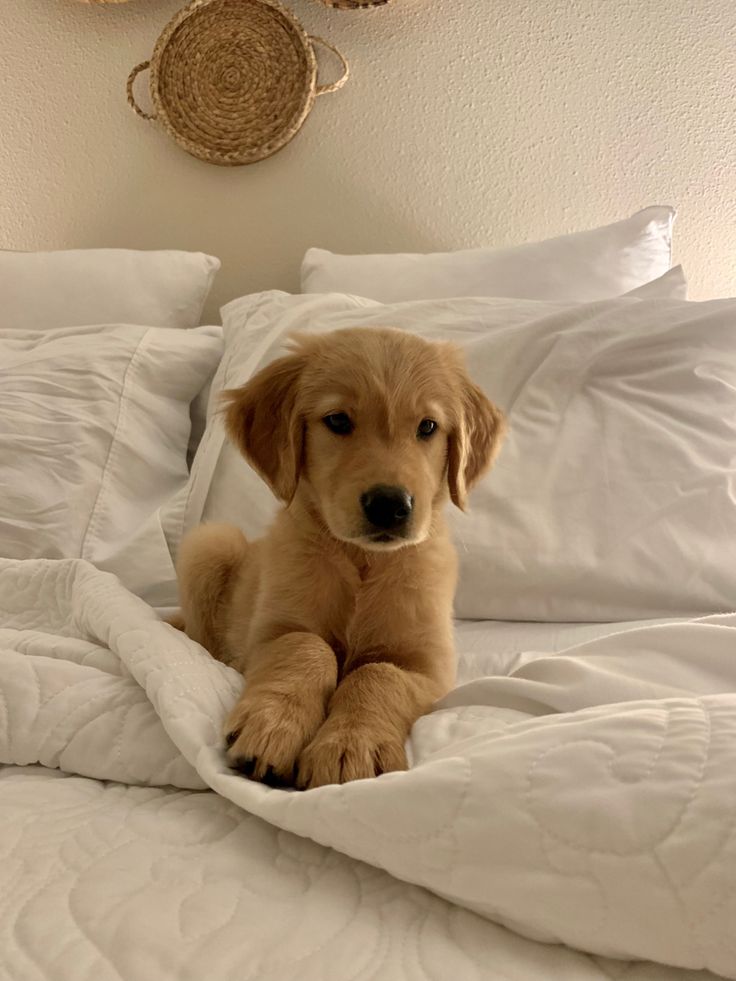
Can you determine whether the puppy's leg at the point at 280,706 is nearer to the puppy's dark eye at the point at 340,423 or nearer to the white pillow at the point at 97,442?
the puppy's dark eye at the point at 340,423

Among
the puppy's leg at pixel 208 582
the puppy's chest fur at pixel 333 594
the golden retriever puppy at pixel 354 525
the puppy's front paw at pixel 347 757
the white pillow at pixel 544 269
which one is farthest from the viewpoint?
the white pillow at pixel 544 269

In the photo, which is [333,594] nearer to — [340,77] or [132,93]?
[340,77]

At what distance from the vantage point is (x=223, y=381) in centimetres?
233

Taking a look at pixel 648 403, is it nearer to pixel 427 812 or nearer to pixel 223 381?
pixel 223 381

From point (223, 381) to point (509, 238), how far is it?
1.26 m

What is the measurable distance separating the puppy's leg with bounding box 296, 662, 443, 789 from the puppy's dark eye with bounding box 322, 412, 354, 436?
0.42 m

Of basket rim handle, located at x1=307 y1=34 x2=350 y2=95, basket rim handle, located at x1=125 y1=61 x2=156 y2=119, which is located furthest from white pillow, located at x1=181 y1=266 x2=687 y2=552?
basket rim handle, located at x1=125 y1=61 x2=156 y2=119

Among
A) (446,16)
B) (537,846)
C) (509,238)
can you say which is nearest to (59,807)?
(537,846)

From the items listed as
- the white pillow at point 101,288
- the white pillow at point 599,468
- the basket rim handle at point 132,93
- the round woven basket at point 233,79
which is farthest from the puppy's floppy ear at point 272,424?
the basket rim handle at point 132,93

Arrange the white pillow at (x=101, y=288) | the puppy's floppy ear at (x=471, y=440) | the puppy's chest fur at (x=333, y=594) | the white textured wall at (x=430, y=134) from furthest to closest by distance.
→ the white textured wall at (x=430, y=134) < the white pillow at (x=101, y=288) < the puppy's floppy ear at (x=471, y=440) < the puppy's chest fur at (x=333, y=594)

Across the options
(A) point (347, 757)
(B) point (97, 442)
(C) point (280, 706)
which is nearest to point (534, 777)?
(A) point (347, 757)

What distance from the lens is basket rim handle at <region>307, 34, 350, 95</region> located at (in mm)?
2961

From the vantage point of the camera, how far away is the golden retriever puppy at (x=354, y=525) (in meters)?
1.30

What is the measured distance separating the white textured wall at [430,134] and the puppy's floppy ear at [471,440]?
Answer: 59.8 inches
